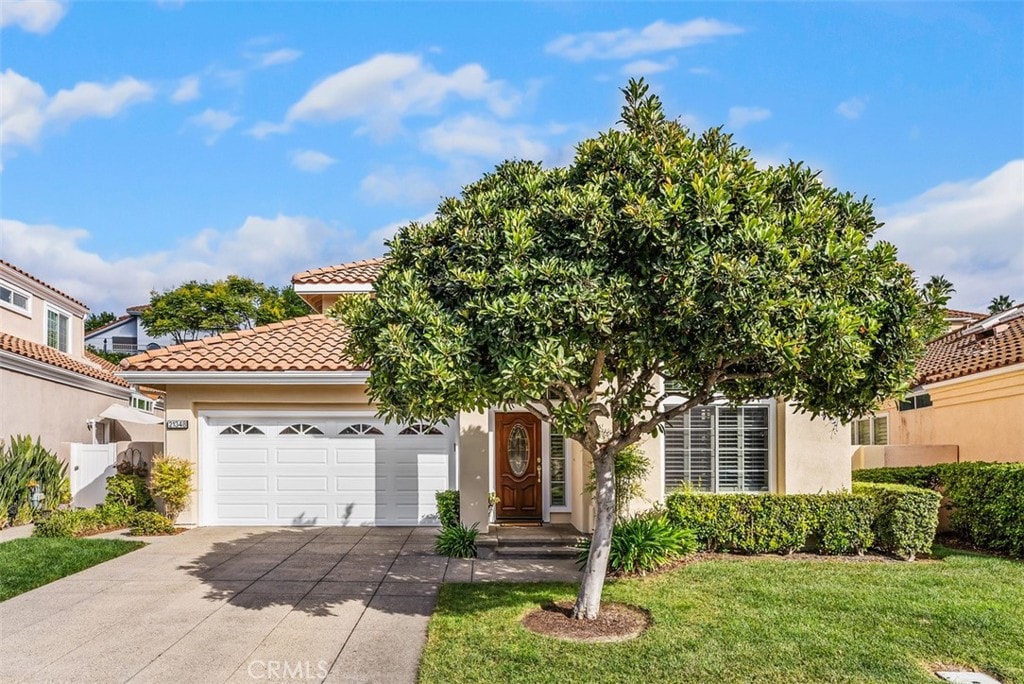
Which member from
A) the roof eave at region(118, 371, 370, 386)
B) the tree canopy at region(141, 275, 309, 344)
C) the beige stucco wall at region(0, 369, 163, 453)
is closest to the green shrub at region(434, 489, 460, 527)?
the roof eave at region(118, 371, 370, 386)

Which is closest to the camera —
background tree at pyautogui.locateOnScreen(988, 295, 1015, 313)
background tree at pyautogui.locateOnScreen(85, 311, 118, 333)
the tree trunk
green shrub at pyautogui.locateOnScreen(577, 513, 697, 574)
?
the tree trunk

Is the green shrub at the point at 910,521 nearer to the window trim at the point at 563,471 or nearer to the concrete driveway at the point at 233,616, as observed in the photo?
the window trim at the point at 563,471

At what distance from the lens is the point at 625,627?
700cm

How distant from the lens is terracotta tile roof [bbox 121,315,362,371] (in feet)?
42.1

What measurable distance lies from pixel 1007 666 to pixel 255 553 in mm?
9873

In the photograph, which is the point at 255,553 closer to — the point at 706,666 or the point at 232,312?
the point at 706,666

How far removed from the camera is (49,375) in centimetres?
1655

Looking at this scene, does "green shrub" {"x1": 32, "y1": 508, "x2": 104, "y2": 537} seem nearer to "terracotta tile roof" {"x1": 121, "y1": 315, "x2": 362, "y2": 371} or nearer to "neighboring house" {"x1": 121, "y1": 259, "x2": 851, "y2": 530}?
"neighboring house" {"x1": 121, "y1": 259, "x2": 851, "y2": 530}

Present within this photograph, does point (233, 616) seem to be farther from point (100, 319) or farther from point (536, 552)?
point (100, 319)

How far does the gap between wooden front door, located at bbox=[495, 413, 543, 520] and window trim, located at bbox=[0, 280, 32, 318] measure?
13.0 metres

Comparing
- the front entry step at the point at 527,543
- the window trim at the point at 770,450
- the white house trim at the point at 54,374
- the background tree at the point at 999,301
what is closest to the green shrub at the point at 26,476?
the white house trim at the point at 54,374

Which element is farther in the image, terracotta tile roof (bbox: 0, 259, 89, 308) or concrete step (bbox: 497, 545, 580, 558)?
terracotta tile roof (bbox: 0, 259, 89, 308)

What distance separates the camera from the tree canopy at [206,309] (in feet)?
119

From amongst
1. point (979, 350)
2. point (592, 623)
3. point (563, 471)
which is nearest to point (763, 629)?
point (592, 623)
